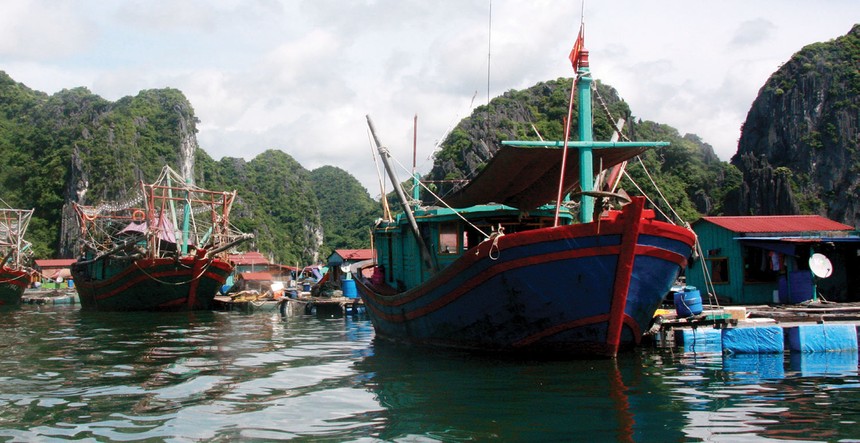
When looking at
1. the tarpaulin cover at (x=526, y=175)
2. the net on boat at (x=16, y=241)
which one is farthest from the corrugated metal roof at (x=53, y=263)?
the tarpaulin cover at (x=526, y=175)

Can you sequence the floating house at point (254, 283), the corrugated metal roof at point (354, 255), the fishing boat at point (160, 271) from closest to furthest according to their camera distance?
the fishing boat at point (160, 271) → the floating house at point (254, 283) → the corrugated metal roof at point (354, 255)

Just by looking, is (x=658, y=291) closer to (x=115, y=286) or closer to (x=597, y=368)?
(x=597, y=368)

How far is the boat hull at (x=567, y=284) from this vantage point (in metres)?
10.2

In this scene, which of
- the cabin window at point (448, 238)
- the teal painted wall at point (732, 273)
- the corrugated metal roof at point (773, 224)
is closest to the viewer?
the cabin window at point (448, 238)

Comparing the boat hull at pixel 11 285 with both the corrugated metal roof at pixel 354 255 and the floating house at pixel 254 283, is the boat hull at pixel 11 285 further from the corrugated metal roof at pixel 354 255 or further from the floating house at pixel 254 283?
the corrugated metal roof at pixel 354 255

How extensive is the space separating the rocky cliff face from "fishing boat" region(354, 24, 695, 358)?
52.0m

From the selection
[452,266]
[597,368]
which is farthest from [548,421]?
[452,266]

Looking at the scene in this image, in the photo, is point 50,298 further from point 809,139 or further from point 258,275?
point 809,139

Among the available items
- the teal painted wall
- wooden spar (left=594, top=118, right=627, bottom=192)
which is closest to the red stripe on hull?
wooden spar (left=594, top=118, right=627, bottom=192)

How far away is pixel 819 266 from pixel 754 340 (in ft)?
19.2

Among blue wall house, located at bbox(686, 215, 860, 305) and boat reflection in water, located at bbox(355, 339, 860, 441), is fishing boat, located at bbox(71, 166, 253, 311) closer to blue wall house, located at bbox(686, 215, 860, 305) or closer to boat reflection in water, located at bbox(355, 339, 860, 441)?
blue wall house, located at bbox(686, 215, 860, 305)

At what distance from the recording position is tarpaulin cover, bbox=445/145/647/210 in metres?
11.4

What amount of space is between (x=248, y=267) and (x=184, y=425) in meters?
51.9

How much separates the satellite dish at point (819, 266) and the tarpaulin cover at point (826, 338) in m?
4.89
